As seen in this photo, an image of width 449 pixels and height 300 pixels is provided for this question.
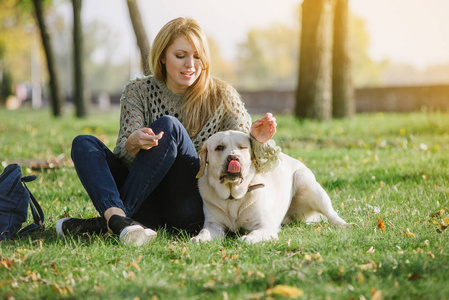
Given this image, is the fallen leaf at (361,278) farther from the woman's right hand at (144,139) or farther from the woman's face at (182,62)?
the woman's face at (182,62)

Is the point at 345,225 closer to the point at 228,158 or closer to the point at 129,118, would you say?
the point at 228,158

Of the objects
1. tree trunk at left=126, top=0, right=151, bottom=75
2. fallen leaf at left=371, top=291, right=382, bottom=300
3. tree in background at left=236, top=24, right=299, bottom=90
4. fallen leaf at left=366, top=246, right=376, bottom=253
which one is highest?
tree in background at left=236, top=24, right=299, bottom=90

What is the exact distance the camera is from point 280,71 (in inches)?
2781

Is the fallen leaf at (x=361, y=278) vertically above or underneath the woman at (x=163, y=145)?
underneath

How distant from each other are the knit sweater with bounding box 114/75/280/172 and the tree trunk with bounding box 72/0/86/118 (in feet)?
38.0

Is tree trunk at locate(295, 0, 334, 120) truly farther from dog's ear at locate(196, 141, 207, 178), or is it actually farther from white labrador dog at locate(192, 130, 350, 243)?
dog's ear at locate(196, 141, 207, 178)

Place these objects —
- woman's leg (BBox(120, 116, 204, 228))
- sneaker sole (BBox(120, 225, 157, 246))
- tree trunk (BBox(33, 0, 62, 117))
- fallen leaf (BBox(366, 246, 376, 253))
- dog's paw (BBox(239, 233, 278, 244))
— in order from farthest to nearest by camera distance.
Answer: tree trunk (BBox(33, 0, 62, 117)), woman's leg (BBox(120, 116, 204, 228)), dog's paw (BBox(239, 233, 278, 244)), sneaker sole (BBox(120, 225, 157, 246)), fallen leaf (BBox(366, 246, 376, 253))

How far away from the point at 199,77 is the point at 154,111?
1.58 ft

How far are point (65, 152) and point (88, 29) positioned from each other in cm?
8482

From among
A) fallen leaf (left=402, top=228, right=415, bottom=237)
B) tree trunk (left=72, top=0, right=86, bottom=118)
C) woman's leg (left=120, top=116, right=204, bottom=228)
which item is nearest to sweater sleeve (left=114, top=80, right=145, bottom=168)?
woman's leg (left=120, top=116, right=204, bottom=228)

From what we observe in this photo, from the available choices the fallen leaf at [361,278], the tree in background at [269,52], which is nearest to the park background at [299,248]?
the fallen leaf at [361,278]

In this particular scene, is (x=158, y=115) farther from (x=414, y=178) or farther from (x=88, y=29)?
(x=88, y=29)

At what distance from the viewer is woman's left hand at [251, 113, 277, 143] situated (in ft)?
11.7

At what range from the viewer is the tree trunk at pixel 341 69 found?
13.7 metres
